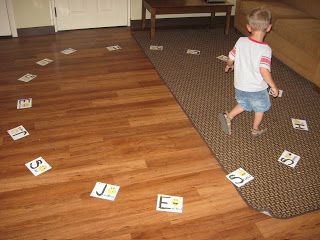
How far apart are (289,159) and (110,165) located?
1.57 metres

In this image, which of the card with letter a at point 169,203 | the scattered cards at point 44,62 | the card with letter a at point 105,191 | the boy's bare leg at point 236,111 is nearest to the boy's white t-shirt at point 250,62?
the boy's bare leg at point 236,111

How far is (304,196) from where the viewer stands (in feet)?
8.71

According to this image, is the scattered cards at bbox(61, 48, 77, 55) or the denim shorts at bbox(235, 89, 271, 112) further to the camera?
the scattered cards at bbox(61, 48, 77, 55)

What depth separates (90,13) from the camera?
5484 mm

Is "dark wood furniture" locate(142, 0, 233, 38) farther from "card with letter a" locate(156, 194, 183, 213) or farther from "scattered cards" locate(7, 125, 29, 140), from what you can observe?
"card with letter a" locate(156, 194, 183, 213)

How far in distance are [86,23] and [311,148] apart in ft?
13.1

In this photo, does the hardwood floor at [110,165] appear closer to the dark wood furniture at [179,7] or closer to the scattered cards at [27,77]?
the scattered cards at [27,77]

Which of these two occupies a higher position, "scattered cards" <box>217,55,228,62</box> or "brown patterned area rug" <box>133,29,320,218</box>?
"scattered cards" <box>217,55,228,62</box>

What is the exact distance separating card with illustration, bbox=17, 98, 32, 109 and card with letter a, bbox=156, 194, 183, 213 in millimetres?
1890

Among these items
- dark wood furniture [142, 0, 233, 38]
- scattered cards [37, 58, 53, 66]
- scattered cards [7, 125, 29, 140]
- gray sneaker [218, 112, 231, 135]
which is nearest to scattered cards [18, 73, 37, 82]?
scattered cards [37, 58, 53, 66]

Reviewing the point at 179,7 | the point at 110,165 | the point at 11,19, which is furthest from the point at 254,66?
the point at 11,19

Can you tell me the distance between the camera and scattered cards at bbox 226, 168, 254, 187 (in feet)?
9.07

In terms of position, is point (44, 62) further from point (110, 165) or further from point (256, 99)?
point (256, 99)

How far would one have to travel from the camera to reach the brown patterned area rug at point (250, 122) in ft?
8.80
